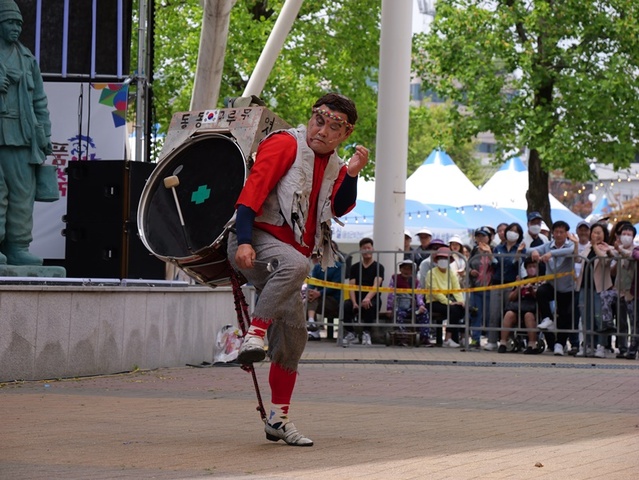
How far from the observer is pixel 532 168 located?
3791 centimetres

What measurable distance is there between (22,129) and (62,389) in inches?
110

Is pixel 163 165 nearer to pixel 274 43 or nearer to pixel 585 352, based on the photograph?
pixel 585 352

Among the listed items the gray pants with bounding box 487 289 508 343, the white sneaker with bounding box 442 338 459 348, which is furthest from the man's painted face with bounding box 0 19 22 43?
the white sneaker with bounding box 442 338 459 348

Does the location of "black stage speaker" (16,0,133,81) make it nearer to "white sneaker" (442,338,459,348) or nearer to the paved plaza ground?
the paved plaza ground

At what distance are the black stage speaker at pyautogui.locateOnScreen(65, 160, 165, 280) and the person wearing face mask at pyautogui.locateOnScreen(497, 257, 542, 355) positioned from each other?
632 centimetres

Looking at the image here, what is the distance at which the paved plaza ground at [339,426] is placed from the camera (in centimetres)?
695

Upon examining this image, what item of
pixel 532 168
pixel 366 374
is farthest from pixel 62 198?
pixel 532 168

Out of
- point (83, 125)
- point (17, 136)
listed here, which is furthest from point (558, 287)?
point (17, 136)

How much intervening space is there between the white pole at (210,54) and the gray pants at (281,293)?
1056 centimetres

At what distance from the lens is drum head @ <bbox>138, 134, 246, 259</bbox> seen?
8359 millimetres

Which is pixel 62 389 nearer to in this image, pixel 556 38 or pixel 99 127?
pixel 99 127

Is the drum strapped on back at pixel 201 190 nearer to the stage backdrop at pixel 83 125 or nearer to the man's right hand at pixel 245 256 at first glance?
the man's right hand at pixel 245 256

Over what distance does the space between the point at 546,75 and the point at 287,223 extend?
30.4m

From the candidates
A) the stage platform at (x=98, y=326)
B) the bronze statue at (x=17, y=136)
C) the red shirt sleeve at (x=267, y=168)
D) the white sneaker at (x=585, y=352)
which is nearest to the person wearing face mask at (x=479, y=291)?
the white sneaker at (x=585, y=352)
